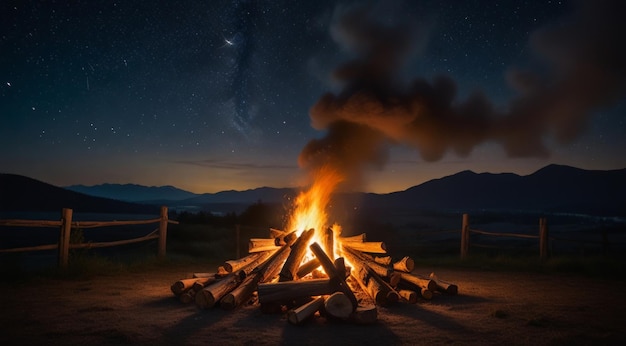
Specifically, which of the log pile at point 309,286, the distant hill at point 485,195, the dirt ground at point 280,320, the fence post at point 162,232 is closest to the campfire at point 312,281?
the log pile at point 309,286

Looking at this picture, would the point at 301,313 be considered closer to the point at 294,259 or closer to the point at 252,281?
the point at 252,281

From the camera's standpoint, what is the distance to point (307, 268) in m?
8.41

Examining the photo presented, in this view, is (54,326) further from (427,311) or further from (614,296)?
(614,296)

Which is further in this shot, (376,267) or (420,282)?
(376,267)

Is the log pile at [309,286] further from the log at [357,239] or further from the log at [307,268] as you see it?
the log at [357,239]

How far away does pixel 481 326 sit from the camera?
593 centimetres

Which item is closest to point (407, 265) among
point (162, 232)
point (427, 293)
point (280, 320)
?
point (427, 293)

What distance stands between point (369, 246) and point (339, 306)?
4.58 meters

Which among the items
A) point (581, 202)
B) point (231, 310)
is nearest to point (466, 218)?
point (231, 310)

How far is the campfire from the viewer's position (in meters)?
6.22

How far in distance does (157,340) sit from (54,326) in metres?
1.60

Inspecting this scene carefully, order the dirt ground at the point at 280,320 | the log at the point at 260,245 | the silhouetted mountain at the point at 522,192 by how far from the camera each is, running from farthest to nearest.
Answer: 1. the silhouetted mountain at the point at 522,192
2. the log at the point at 260,245
3. the dirt ground at the point at 280,320

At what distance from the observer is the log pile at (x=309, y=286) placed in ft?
19.9

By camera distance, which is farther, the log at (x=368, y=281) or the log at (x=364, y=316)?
the log at (x=368, y=281)
